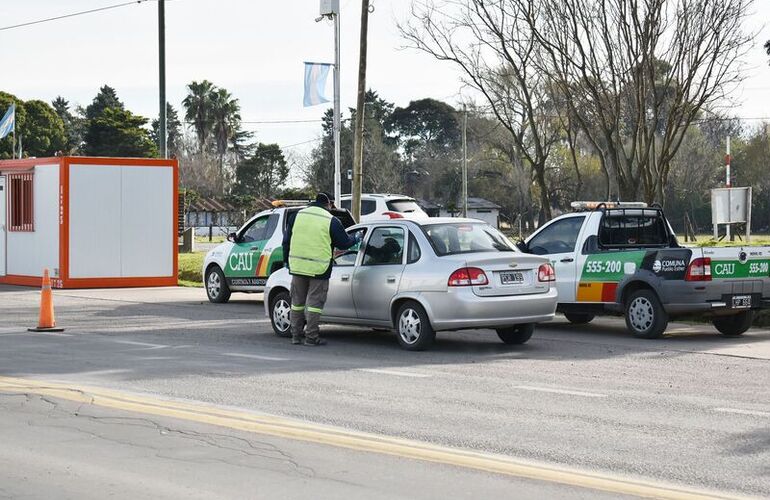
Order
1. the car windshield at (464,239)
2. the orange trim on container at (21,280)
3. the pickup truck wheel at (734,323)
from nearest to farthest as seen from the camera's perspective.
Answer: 1. the car windshield at (464,239)
2. the pickup truck wheel at (734,323)
3. the orange trim on container at (21,280)

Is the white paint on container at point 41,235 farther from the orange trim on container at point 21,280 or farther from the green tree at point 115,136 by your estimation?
the green tree at point 115,136

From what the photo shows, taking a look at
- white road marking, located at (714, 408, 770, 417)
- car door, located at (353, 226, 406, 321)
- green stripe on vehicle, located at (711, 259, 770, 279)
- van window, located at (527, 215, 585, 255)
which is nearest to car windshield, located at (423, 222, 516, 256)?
car door, located at (353, 226, 406, 321)

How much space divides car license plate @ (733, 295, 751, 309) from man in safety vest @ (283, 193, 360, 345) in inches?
202

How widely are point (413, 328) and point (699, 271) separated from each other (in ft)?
13.3

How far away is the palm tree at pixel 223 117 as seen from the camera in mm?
98438

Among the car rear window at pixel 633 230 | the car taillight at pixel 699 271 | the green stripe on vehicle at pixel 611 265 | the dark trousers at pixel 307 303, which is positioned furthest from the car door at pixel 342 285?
the car taillight at pixel 699 271

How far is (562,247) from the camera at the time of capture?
1695 centimetres

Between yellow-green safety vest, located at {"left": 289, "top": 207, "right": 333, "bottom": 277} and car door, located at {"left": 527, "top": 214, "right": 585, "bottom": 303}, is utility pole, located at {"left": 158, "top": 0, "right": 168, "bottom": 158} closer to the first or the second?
car door, located at {"left": 527, "top": 214, "right": 585, "bottom": 303}

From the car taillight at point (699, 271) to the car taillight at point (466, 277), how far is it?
132 inches

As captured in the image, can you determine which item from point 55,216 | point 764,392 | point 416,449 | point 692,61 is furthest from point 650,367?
point 55,216

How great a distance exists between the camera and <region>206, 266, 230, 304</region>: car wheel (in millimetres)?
21875

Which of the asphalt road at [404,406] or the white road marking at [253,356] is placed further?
the white road marking at [253,356]

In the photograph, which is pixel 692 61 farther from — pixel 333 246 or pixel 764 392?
pixel 764 392

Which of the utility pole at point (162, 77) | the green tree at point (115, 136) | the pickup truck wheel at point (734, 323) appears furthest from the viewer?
the green tree at point (115, 136)
